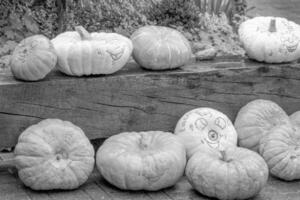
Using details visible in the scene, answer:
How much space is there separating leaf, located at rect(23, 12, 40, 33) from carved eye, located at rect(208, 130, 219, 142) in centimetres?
316

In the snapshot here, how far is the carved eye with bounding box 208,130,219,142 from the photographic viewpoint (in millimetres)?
4816

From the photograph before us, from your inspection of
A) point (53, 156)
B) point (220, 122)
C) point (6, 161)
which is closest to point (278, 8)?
point (220, 122)

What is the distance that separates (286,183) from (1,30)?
12.7 ft

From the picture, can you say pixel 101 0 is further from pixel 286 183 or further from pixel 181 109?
pixel 286 183

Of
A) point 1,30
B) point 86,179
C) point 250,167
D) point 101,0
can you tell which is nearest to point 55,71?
point 86,179

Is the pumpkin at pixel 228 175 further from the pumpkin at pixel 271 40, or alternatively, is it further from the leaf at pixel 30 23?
the leaf at pixel 30 23

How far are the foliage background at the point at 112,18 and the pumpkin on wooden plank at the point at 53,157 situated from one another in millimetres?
2859

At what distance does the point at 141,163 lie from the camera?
167 inches

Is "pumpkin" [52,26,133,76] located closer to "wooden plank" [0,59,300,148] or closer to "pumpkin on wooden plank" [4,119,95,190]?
"wooden plank" [0,59,300,148]

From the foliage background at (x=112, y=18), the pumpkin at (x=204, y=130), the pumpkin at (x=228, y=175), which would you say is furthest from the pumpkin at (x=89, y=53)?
the foliage background at (x=112, y=18)

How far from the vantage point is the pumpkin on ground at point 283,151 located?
15.0 feet

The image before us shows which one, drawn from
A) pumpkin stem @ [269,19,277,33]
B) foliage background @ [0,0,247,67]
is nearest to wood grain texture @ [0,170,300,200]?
pumpkin stem @ [269,19,277,33]

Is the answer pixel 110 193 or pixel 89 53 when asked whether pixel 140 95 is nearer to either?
pixel 89 53

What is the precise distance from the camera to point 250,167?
13.9 ft
